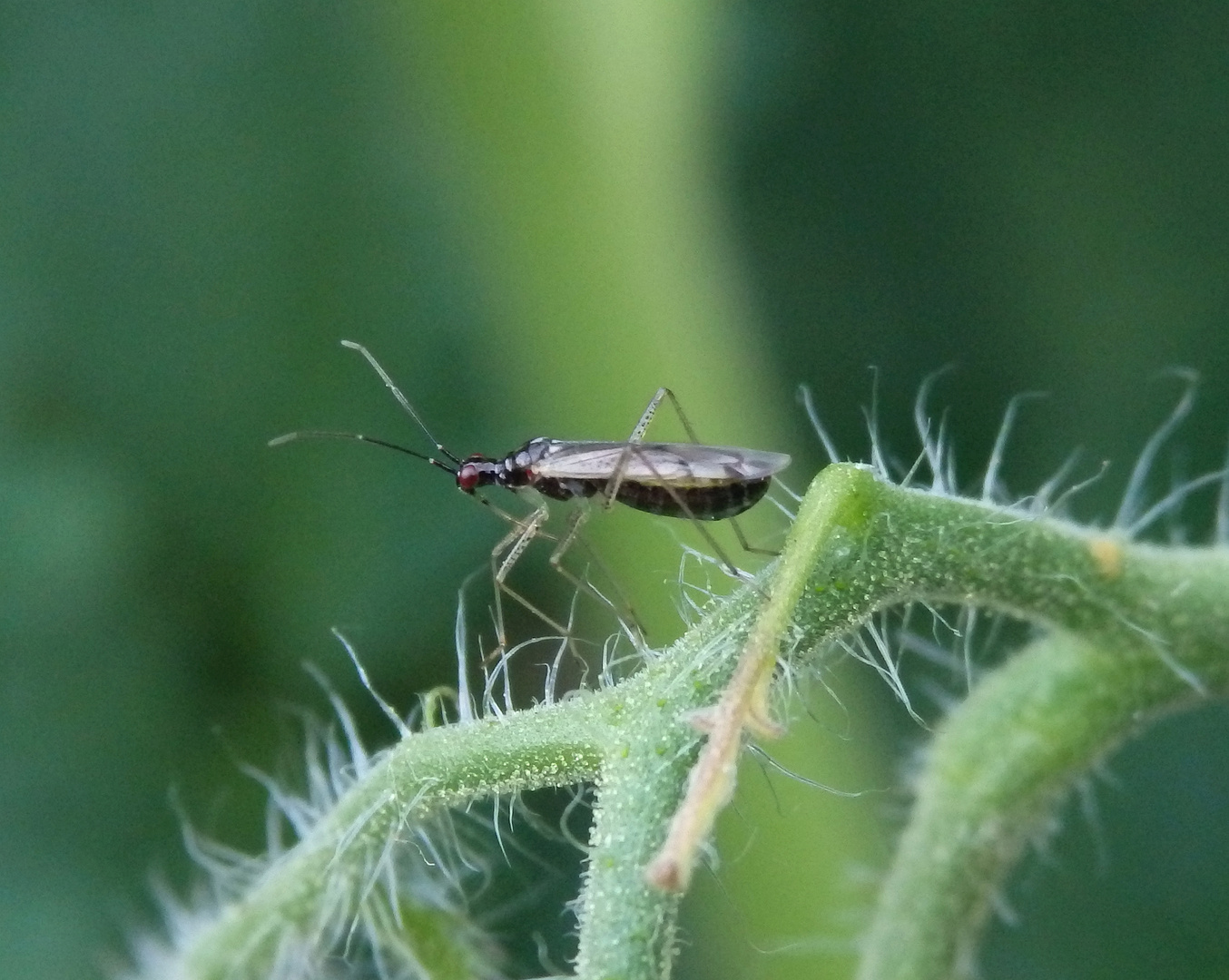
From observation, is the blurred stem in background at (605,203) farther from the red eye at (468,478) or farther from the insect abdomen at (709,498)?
the insect abdomen at (709,498)

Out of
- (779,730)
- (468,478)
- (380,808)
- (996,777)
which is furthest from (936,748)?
(468,478)

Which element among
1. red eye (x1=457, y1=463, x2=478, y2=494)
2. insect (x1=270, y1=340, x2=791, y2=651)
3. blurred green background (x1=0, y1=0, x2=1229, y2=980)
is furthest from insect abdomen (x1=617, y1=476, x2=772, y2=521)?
red eye (x1=457, y1=463, x2=478, y2=494)

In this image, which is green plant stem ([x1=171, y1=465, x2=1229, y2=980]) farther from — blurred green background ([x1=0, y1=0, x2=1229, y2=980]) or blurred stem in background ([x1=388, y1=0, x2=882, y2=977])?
blurred stem in background ([x1=388, y1=0, x2=882, y2=977])

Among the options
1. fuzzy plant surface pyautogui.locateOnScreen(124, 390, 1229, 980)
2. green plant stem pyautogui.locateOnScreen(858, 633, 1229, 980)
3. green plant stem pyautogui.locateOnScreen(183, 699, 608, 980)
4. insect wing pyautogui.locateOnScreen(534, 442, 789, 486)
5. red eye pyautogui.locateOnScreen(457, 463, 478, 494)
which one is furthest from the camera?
red eye pyautogui.locateOnScreen(457, 463, 478, 494)

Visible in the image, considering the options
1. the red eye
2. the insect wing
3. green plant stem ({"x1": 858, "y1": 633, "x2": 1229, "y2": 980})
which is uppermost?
the insect wing

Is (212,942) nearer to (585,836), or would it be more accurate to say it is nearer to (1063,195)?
(585,836)

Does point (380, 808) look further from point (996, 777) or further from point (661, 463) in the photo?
point (661, 463)

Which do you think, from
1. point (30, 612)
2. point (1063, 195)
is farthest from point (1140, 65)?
point (30, 612)
